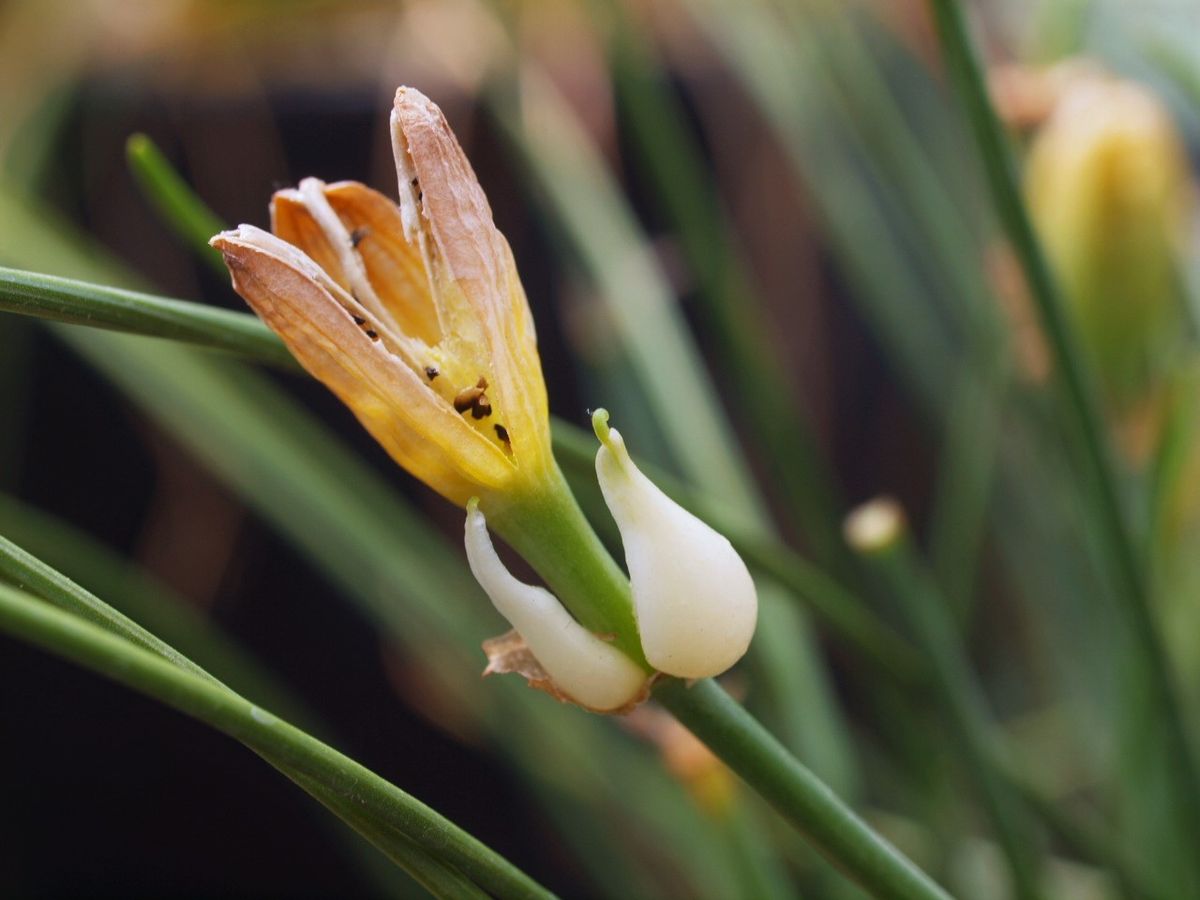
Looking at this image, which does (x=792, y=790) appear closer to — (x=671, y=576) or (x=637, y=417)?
(x=671, y=576)

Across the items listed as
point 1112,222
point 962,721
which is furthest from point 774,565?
point 1112,222

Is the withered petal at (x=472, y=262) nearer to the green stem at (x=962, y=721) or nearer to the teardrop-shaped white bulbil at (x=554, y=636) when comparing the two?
the teardrop-shaped white bulbil at (x=554, y=636)

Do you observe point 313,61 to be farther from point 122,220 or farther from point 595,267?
point 595,267

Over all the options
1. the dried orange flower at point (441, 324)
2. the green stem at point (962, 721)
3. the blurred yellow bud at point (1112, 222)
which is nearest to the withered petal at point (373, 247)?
the dried orange flower at point (441, 324)

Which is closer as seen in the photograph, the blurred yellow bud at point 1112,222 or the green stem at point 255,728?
the green stem at point 255,728

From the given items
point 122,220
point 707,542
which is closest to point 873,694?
point 707,542

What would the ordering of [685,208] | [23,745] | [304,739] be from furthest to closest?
[23,745]
[685,208]
[304,739]
